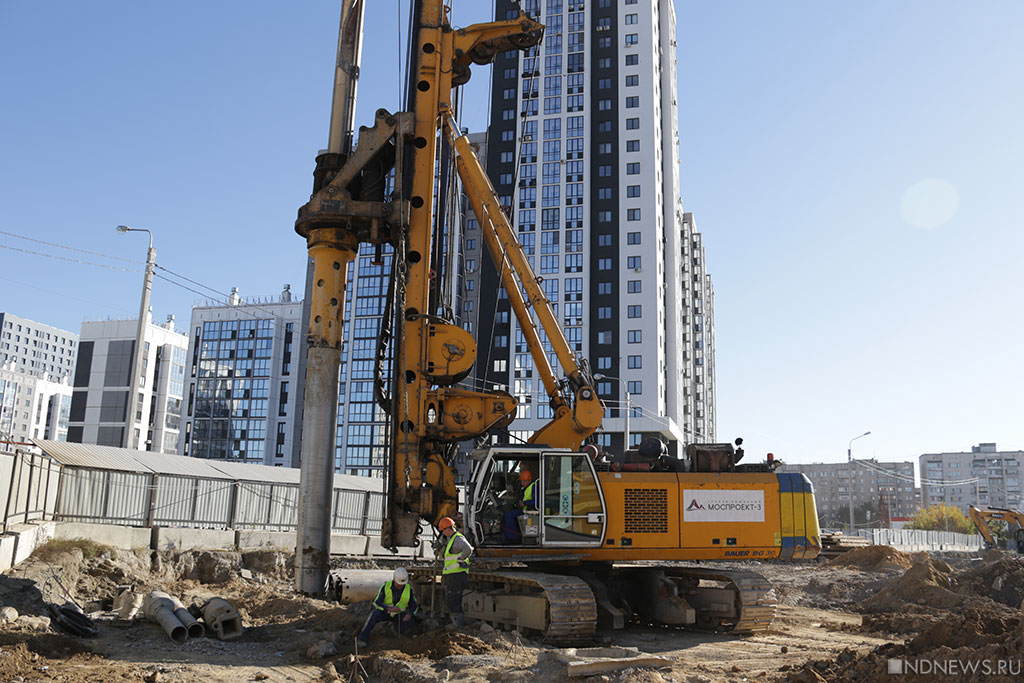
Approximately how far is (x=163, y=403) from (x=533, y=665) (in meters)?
117

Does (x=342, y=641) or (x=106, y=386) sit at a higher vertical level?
(x=106, y=386)

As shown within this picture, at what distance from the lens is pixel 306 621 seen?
14711 millimetres

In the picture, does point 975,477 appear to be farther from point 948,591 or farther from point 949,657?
point 949,657

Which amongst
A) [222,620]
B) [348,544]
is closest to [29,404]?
[348,544]

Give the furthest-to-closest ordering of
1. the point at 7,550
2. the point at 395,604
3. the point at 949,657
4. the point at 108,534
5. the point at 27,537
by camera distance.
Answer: the point at 108,534
the point at 27,537
the point at 7,550
the point at 395,604
the point at 949,657

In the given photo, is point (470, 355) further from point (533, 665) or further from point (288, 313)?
point (288, 313)

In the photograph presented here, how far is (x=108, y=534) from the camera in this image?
65.9 feet

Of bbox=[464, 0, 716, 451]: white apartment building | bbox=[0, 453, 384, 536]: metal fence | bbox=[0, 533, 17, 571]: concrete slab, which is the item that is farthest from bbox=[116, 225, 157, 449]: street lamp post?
bbox=[464, 0, 716, 451]: white apartment building

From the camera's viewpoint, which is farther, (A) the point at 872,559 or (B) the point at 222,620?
(A) the point at 872,559

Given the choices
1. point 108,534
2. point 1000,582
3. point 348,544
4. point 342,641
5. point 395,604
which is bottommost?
point 342,641

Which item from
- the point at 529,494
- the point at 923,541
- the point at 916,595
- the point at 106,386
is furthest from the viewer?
the point at 106,386

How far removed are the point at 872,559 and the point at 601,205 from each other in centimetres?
5454

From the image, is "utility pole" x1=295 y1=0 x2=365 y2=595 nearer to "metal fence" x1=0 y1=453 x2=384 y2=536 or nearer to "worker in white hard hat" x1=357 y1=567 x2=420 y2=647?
"worker in white hard hat" x1=357 y1=567 x2=420 y2=647

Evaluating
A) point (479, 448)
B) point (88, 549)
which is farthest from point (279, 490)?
point (479, 448)
